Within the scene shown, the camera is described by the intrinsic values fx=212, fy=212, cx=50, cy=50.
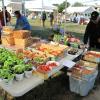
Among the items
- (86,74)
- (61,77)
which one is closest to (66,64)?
(86,74)

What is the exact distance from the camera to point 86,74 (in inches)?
154

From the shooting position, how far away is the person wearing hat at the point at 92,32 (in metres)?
5.35

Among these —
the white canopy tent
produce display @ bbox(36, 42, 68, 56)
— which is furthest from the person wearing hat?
the white canopy tent

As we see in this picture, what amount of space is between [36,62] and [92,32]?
8.11ft

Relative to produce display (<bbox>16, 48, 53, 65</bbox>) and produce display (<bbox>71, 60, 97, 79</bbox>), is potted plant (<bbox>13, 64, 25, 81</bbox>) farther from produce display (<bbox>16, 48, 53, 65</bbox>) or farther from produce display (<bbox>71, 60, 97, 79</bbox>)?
produce display (<bbox>71, 60, 97, 79</bbox>)

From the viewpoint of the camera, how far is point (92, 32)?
5.53 metres

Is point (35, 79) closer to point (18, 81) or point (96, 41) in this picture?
point (18, 81)

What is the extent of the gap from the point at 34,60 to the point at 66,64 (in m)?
0.59

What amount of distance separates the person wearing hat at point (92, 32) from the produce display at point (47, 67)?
7.21 feet

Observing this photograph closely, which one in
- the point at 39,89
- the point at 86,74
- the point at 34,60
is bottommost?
the point at 39,89

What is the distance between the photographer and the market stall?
2.98 m

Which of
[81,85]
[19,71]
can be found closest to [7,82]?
[19,71]

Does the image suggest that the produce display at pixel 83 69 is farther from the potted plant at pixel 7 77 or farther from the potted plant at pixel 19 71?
the potted plant at pixel 7 77

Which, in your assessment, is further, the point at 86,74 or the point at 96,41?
the point at 96,41
